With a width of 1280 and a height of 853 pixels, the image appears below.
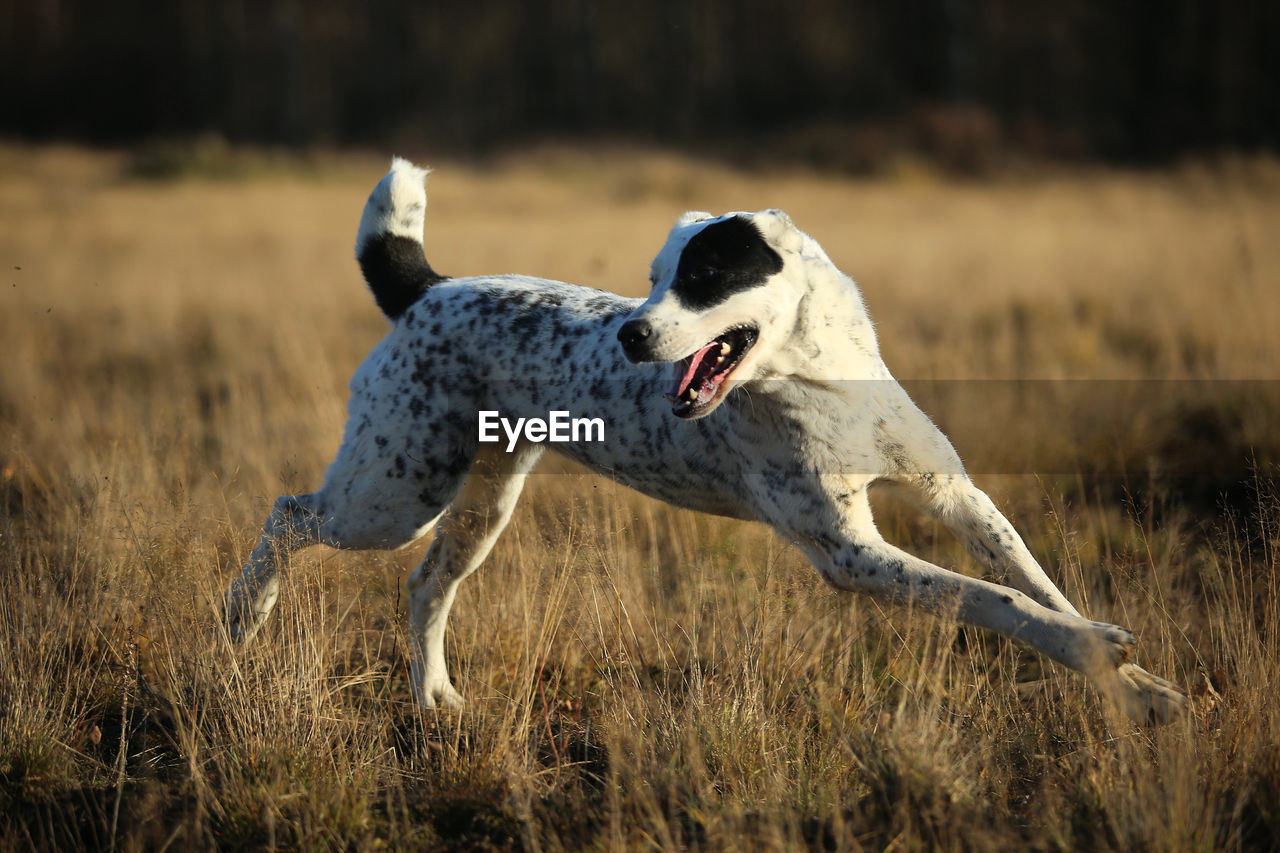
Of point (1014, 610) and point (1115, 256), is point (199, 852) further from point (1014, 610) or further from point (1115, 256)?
point (1115, 256)

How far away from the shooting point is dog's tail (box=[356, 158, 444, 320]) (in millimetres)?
4617

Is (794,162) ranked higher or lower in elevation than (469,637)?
higher

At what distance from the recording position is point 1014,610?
3.17 metres

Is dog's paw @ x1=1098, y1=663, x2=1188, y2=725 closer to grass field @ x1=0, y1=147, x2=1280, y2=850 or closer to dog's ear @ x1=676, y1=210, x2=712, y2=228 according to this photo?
grass field @ x1=0, y1=147, x2=1280, y2=850

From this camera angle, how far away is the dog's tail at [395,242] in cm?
462

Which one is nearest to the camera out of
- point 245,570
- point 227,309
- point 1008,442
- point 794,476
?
point 794,476

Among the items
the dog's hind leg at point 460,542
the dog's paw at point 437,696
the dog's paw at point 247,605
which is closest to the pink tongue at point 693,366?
the dog's hind leg at point 460,542

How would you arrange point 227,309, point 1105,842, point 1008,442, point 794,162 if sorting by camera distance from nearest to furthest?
point 1105,842
point 1008,442
point 227,309
point 794,162

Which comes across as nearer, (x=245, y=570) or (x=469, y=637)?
(x=245, y=570)

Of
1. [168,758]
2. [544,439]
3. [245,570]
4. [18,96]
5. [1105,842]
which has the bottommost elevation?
[168,758]

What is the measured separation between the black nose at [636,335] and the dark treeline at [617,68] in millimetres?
23872

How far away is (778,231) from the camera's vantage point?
3.58 meters

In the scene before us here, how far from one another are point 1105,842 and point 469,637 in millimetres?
→ 2614

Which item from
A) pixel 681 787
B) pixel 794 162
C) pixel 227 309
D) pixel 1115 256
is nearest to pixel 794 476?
pixel 681 787
